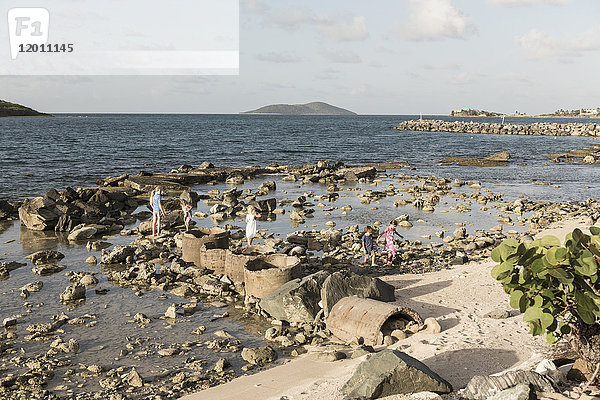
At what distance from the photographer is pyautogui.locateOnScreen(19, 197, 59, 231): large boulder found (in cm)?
2055

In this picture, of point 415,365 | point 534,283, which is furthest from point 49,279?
point 534,283

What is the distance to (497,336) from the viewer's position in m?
9.34

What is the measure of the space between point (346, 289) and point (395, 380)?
14.0 ft

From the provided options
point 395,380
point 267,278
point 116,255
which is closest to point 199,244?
point 116,255

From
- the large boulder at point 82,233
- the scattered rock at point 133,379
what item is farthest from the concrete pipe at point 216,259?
the large boulder at point 82,233

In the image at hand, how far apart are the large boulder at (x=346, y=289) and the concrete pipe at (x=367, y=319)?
32 centimetres

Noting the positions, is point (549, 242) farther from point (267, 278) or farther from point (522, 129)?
point (522, 129)

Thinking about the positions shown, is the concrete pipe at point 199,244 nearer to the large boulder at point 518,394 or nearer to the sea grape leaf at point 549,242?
the large boulder at point 518,394

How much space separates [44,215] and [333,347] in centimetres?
1626

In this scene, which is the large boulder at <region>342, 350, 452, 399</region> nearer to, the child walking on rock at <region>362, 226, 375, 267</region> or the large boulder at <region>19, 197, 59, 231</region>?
the child walking on rock at <region>362, 226, 375, 267</region>

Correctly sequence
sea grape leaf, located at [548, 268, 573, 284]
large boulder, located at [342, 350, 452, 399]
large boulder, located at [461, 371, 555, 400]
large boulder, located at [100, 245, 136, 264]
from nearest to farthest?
sea grape leaf, located at [548, 268, 573, 284], large boulder, located at [461, 371, 555, 400], large boulder, located at [342, 350, 452, 399], large boulder, located at [100, 245, 136, 264]

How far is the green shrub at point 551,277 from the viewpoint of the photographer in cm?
568

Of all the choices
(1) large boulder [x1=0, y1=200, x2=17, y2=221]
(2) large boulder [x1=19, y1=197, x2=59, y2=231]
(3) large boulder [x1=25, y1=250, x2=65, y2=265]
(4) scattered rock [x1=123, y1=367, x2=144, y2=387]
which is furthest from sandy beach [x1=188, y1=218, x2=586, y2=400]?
(1) large boulder [x1=0, y1=200, x2=17, y2=221]

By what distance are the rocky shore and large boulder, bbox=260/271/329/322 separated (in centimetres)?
3
